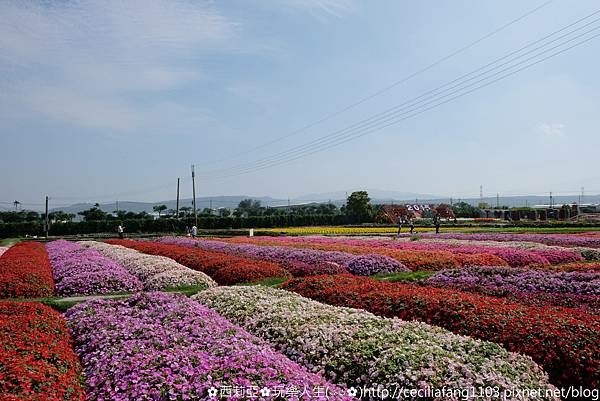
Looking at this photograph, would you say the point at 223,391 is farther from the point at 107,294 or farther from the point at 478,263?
the point at 478,263

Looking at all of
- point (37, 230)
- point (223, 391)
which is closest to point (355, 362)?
point (223, 391)

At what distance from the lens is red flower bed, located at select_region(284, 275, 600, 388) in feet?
19.5

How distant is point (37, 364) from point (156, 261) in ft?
36.2

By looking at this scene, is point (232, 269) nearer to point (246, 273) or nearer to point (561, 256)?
point (246, 273)

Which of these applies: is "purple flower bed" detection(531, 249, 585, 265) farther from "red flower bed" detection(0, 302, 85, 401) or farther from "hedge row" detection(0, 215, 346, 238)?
"hedge row" detection(0, 215, 346, 238)

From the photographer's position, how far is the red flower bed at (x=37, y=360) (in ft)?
17.4

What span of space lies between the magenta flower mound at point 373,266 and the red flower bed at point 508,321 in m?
5.06

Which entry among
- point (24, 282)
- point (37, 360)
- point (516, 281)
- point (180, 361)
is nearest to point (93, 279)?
point (24, 282)

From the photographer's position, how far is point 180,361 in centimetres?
602

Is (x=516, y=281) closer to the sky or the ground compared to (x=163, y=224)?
closer to the ground

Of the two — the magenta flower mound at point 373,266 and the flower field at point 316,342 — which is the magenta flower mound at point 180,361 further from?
the magenta flower mound at point 373,266

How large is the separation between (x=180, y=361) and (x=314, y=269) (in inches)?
376

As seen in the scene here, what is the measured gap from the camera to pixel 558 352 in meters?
6.16

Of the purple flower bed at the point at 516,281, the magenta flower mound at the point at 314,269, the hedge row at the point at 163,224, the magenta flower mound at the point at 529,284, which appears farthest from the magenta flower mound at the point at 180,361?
the hedge row at the point at 163,224
